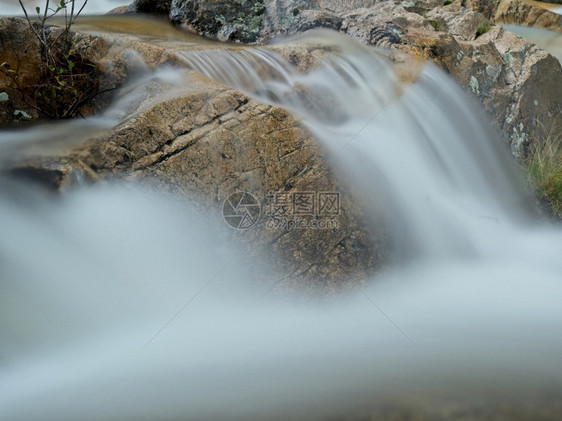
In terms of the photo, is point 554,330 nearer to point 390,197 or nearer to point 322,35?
point 390,197

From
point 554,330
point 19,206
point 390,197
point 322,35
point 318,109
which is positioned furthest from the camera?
point 322,35

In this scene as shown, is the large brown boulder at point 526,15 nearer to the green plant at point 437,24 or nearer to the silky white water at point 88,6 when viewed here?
A: the green plant at point 437,24

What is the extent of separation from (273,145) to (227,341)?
117cm

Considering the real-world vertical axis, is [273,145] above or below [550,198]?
above

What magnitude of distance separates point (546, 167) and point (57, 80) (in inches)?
161

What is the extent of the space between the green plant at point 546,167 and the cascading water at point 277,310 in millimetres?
876

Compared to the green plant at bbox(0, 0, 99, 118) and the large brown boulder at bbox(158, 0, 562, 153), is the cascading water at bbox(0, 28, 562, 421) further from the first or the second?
the large brown boulder at bbox(158, 0, 562, 153)

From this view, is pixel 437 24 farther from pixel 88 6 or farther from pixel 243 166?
pixel 88 6

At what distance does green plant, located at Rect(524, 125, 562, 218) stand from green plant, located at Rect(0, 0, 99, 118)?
372 centimetres

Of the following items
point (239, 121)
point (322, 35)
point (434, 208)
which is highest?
point (322, 35)

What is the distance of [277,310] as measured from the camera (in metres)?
3.00

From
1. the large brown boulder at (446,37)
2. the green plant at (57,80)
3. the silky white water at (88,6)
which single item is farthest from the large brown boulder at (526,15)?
the green plant at (57,80)

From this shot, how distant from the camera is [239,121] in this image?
3.17 meters

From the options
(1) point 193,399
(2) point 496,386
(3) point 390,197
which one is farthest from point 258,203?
(2) point 496,386
